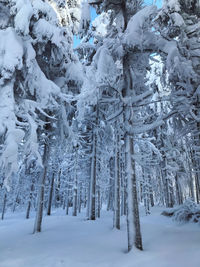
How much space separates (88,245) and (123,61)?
667 cm

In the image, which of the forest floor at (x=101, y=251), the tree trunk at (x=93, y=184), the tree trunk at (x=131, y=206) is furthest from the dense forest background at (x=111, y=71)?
the tree trunk at (x=93, y=184)

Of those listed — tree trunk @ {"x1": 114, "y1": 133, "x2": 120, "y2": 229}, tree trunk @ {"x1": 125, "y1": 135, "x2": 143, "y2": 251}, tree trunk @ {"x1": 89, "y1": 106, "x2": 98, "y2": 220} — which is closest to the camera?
tree trunk @ {"x1": 125, "y1": 135, "x2": 143, "y2": 251}

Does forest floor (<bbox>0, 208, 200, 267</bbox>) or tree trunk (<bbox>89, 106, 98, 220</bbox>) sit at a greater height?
tree trunk (<bbox>89, 106, 98, 220</bbox>)

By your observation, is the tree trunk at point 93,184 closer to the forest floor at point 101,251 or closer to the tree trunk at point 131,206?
the forest floor at point 101,251

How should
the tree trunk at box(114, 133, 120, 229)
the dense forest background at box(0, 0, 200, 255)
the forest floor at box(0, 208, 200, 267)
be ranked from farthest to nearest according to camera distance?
the tree trunk at box(114, 133, 120, 229) < the dense forest background at box(0, 0, 200, 255) < the forest floor at box(0, 208, 200, 267)

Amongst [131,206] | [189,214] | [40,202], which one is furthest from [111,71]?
[189,214]

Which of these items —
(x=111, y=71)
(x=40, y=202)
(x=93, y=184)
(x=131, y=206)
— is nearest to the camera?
(x=131, y=206)

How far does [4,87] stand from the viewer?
21.4ft

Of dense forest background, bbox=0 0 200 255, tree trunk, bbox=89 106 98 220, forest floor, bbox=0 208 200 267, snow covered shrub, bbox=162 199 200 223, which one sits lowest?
forest floor, bbox=0 208 200 267

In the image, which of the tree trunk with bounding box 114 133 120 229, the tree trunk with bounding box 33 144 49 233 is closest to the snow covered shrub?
the tree trunk with bounding box 114 133 120 229

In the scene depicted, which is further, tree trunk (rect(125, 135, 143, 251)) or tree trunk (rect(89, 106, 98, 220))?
tree trunk (rect(89, 106, 98, 220))

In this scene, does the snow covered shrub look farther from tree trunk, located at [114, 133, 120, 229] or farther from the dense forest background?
tree trunk, located at [114, 133, 120, 229]

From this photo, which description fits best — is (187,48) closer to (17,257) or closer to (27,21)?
(27,21)

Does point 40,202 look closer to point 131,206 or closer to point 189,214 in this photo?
point 131,206
